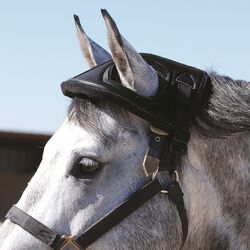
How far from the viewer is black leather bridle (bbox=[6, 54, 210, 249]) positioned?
9.20ft

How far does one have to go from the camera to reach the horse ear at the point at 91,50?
3297mm

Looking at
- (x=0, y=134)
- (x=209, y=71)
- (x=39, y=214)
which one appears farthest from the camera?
(x=0, y=134)

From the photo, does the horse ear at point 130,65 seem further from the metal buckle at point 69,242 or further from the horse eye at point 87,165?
the metal buckle at point 69,242

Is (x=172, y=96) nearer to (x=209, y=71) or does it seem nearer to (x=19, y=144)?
(x=209, y=71)

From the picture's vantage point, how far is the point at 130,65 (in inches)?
110

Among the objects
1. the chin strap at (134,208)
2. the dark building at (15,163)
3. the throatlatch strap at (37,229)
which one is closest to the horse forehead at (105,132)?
the chin strap at (134,208)

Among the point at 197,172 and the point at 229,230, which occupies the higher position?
the point at 197,172

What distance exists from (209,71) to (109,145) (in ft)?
2.51

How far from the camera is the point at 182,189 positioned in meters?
2.92

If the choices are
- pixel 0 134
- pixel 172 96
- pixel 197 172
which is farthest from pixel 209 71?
pixel 0 134

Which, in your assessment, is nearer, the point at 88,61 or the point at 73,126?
the point at 73,126

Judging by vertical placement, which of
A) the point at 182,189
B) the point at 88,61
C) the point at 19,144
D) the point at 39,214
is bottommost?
the point at 19,144

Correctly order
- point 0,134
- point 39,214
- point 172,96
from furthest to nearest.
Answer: point 0,134 < point 172,96 < point 39,214

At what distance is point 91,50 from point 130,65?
599 millimetres
